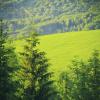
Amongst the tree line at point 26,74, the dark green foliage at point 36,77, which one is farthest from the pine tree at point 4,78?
the dark green foliage at point 36,77

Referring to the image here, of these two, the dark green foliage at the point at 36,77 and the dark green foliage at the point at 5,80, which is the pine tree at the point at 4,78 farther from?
the dark green foliage at the point at 36,77

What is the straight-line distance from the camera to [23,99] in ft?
99.9

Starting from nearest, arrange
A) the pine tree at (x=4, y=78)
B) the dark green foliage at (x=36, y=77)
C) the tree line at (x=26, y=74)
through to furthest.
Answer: the pine tree at (x=4, y=78)
the tree line at (x=26, y=74)
the dark green foliage at (x=36, y=77)

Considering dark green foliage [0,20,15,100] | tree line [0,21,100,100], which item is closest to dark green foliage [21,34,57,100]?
tree line [0,21,100,100]

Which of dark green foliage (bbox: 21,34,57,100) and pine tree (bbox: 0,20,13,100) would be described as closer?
pine tree (bbox: 0,20,13,100)

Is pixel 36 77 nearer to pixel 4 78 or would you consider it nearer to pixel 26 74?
pixel 26 74

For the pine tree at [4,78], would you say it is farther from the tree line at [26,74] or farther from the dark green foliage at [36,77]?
the dark green foliage at [36,77]

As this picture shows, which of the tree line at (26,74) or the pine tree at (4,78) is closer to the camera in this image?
the pine tree at (4,78)

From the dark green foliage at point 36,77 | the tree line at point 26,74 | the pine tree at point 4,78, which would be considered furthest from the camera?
the dark green foliage at point 36,77

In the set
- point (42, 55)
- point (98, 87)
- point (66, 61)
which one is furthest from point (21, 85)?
point (66, 61)

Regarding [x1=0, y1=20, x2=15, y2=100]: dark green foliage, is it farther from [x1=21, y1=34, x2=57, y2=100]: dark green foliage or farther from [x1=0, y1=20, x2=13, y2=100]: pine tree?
[x1=21, y1=34, x2=57, y2=100]: dark green foliage

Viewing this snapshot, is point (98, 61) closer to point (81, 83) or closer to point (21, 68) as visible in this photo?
point (81, 83)

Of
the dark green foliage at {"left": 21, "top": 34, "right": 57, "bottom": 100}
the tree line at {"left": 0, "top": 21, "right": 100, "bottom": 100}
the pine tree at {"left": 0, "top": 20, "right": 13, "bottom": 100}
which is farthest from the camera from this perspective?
the dark green foliage at {"left": 21, "top": 34, "right": 57, "bottom": 100}

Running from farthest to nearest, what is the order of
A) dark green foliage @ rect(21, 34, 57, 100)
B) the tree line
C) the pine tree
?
dark green foliage @ rect(21, 34, 57, 100)
the tree line
the pine tree
